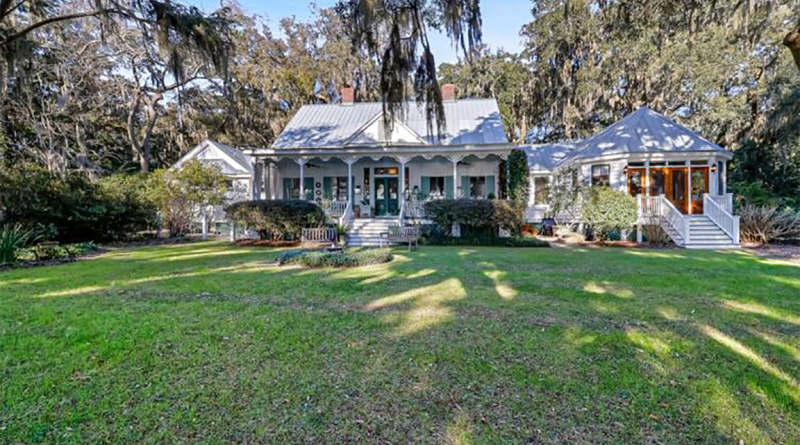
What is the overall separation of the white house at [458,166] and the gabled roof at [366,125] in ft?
0.18

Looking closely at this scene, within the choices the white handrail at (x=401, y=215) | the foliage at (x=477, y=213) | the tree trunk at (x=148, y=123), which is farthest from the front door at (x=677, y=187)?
the tree trunk at (x=148, y=123)

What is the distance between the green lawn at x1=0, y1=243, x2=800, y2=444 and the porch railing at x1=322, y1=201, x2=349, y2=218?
9.53 m

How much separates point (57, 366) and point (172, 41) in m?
6.98

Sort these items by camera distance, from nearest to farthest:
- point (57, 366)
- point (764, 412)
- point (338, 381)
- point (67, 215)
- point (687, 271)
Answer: point (764, 412), point (338, 381), point (57, 366), point (687, 271), point (67, 215)

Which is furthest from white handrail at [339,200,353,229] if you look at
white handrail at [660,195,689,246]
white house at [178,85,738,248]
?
white handrail at [660,195,689,246]

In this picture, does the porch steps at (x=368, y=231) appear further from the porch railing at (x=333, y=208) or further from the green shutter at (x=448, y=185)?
the green shutter at (x=448, y=185)

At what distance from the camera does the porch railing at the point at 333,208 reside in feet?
52.7

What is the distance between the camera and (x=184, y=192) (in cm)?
1515

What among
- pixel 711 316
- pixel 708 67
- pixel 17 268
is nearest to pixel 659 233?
pixel 711 316

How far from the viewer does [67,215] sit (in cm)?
1307

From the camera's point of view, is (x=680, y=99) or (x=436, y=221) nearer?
(x=436, y=221)

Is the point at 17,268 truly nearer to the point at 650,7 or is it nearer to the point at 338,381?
the point at 338,381

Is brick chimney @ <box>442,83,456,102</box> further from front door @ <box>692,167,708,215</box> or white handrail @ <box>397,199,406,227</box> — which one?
front door @ <box>692,167,708,215</box>

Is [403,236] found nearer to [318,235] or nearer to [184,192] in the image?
[318,235]
